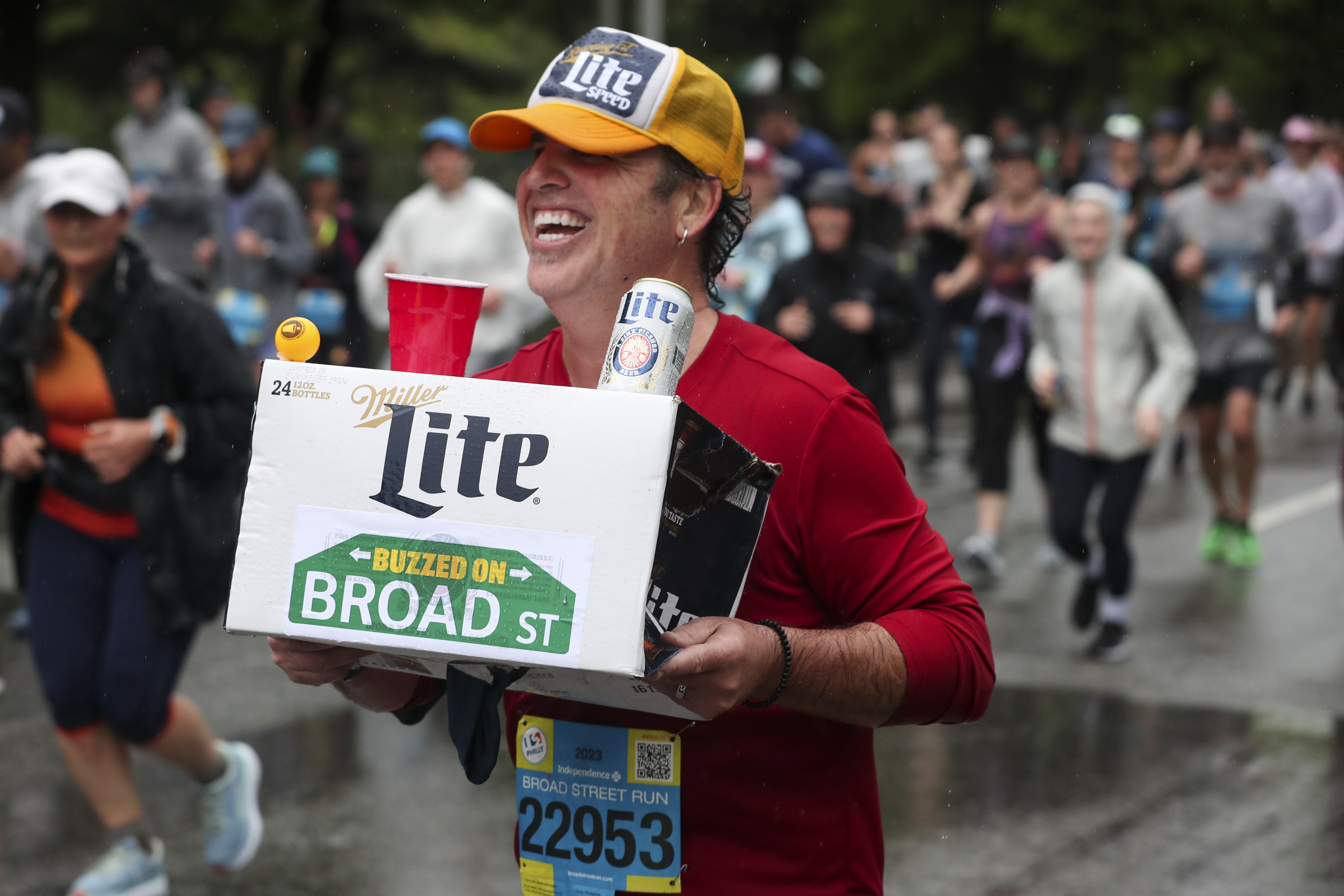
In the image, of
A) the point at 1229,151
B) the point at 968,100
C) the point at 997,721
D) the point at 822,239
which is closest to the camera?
the point at 997,721

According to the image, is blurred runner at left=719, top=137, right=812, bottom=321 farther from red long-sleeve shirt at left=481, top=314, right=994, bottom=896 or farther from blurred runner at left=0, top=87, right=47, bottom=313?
red long-sleeve shirt at left=481, top=314, right=994, bottom=896

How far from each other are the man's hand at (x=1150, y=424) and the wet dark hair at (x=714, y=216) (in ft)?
16.4

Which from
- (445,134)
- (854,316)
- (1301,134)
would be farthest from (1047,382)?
(1301,134)

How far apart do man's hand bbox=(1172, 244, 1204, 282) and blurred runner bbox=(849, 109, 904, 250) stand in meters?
3.32

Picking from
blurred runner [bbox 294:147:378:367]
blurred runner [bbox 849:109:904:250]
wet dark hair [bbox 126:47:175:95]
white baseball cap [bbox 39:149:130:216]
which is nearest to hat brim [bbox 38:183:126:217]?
white baseball cap [bbox 39:149:130:216]

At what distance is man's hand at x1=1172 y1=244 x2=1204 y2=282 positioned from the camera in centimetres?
923

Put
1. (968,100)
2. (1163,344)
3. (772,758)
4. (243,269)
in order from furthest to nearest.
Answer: (968,100), (243,269), (1163,344), (772,758)

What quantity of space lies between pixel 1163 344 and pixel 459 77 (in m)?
20.8

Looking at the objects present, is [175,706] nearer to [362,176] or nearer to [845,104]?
[362,176]

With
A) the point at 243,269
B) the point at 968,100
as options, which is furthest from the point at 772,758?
the point at 968,100

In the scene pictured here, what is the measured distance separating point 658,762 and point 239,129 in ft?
27.9

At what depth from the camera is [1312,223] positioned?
1495cm

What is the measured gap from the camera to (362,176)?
1205 centimetres

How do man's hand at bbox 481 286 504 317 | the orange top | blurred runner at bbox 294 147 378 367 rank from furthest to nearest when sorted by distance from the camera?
blurred runner at bbox 294 147 378 367 → man's hand at bbox 481 286 504 317 → the orange top
